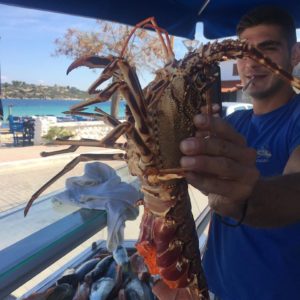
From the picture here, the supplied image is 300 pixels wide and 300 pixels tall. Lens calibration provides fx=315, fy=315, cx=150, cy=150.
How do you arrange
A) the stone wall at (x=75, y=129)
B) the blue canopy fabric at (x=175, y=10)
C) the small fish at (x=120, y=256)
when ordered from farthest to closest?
the stone wall at (x=75, y=129)
the small fish at (x=120, y=256)
the blue canopy fabric at (x=175, y=10)

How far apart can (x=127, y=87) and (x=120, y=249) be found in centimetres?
147

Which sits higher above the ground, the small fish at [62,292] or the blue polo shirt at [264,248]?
the blue polo shirt at [264,248]

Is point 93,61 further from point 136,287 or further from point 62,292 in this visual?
point 136,287

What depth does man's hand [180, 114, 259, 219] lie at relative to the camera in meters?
0.71

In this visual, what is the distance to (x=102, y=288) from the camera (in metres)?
1.76

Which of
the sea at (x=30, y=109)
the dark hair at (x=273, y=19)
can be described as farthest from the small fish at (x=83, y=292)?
the dark hair at (x=273, y=19)

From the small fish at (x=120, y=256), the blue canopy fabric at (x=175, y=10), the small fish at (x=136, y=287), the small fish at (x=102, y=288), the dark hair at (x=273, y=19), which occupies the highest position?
the blue canopy fabric at (x=175, y=10)

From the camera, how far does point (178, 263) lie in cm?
130

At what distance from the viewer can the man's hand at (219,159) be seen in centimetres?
71

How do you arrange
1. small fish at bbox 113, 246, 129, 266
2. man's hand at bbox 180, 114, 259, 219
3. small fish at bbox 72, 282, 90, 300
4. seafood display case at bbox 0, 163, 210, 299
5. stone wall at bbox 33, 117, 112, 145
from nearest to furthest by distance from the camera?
man's hand at bbox 180, 114, 259, 219 → seafood display case at bbox 0, 163, 210, 299 → small fish at bbox 72, 282, 90, 300 → small fish at bbox 113, 246, 129, 266 → stone wall at bbox 33, 117, 112, 145

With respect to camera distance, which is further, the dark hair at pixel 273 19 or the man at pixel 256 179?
the dark hair at pixel 273 19

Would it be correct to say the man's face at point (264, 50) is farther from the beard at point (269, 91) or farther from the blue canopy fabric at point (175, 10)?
the blue canopy fabric at point (175, 10)

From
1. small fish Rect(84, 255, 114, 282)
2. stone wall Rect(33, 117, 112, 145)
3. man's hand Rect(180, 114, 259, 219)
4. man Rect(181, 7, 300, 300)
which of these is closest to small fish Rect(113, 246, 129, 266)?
small fish Rect(84, 255, 114, 282)

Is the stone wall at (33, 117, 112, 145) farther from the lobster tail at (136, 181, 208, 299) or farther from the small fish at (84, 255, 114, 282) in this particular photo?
the lobster tail at (136, 181, 208, 299)
